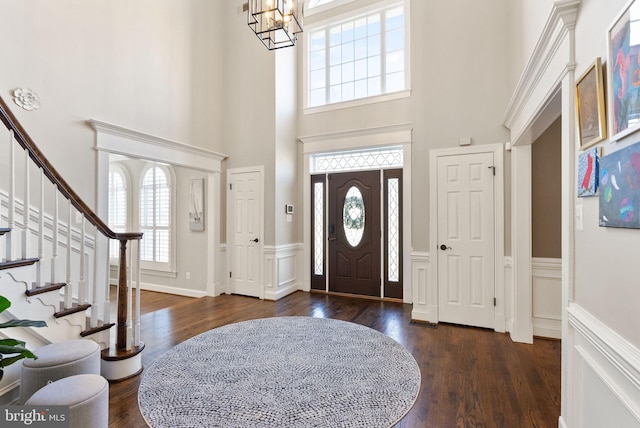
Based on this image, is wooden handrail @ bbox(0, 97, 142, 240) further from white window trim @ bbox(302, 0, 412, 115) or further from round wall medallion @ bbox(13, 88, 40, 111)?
white window trim @ bbox(302, 0, 412, 115)

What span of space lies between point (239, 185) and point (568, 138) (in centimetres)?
436

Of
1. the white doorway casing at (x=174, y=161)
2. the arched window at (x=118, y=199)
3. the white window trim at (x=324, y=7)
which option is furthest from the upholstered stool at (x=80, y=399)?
the white window trim at (x=324, y=7)

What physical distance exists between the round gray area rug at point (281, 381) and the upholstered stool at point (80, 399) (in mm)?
302

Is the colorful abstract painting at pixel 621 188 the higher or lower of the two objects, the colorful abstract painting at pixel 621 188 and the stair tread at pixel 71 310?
the higher

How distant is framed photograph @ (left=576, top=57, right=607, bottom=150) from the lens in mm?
1336

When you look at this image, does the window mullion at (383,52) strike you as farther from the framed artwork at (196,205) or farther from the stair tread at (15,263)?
the stair tread at (15,263)

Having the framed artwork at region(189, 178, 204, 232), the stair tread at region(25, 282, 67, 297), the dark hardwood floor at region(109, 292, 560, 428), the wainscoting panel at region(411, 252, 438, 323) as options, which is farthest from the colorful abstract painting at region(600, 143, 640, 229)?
the framed artwork at region(189, 178, 204, 232)

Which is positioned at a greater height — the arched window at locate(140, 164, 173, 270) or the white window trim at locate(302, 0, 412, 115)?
the white window trim at locate(302, 0, 412, 115)

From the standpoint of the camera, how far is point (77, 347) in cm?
201

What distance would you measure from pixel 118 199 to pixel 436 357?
617 centimetres

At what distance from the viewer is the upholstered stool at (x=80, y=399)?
4.89ft

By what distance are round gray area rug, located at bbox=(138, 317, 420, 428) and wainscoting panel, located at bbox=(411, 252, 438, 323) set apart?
90 centimetres

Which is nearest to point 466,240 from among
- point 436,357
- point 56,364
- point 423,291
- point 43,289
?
point 423,291

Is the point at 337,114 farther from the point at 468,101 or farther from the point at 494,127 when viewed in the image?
the point at 494,127
